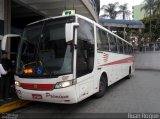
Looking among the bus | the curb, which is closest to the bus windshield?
the bus

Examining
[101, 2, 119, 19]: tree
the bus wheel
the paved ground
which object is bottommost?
the paved ground

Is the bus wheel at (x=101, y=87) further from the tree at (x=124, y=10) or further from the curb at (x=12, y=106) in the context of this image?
the tree at (x=124, y=10)

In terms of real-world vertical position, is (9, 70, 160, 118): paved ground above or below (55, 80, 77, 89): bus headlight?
below

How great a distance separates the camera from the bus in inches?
280

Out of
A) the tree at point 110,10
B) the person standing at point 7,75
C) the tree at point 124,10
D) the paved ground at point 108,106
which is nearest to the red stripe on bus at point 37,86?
the paved ground at point 108,106

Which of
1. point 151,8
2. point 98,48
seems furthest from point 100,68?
point 151,8

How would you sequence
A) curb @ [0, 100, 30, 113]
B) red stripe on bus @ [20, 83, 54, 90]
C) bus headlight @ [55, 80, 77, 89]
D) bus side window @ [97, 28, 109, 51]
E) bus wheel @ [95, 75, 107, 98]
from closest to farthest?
bus headlight @ [55, 80, 77, 89], red stripe on bus @ [20, 83, 54, 90], curb @ [0, 100, 30, 113], bus wheel @ [95, 75, 107, 98], bus side window @ [97, 28, 109, 51]

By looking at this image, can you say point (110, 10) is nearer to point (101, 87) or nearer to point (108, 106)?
point (101, 87)

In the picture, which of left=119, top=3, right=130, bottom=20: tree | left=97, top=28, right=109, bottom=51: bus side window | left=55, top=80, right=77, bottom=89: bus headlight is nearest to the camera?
left=55, top=80, right=77, bottom=89: bus headlight

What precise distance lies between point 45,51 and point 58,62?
0.61 metres

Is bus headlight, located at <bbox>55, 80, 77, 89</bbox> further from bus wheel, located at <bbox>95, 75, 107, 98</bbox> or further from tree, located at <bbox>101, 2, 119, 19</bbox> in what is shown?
tree, located at <bbox>101, 2, 119, 19</bbox>

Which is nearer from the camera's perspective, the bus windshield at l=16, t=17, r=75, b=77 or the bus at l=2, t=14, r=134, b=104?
the bus at l=2, t=14, r=134, b=104

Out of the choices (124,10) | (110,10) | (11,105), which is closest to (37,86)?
(11,105)

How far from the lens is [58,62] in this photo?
7.25m
